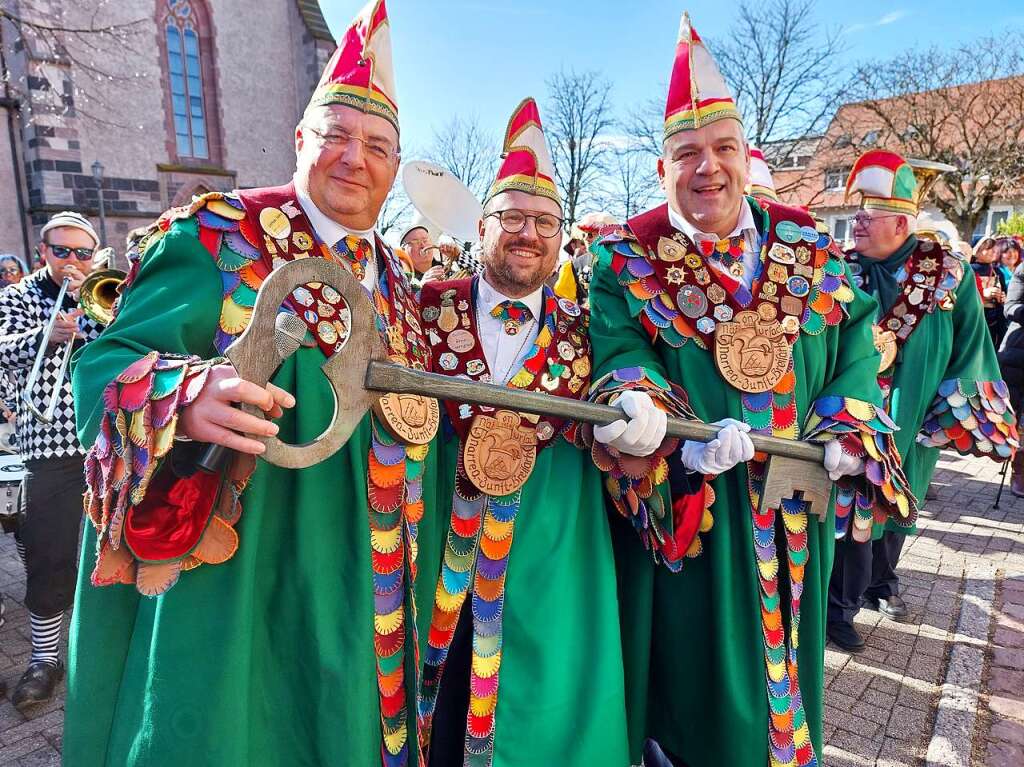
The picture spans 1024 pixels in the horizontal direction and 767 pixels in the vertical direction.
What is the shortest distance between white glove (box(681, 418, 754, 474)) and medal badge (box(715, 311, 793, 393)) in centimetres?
19

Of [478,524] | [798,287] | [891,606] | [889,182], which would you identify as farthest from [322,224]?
[891,606]

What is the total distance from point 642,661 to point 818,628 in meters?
0.57

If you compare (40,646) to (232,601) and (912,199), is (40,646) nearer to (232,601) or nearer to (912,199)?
(232,601)

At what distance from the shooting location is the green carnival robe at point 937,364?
310 cm

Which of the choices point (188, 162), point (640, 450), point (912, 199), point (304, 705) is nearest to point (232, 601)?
point (304, 705)

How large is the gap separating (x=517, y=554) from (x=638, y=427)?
0.54 metres

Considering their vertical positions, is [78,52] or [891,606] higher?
[78,52]

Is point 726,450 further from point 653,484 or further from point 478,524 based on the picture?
point 478,524

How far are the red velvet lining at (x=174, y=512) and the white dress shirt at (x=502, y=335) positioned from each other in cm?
90

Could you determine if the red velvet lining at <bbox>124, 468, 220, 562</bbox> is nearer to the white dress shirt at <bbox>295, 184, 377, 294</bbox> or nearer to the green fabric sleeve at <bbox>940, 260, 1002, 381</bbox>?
the white dress shirt at <bbox>295, 184, 377, 294</bbox>

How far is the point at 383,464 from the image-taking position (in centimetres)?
A: 160

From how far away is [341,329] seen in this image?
5.23 feet

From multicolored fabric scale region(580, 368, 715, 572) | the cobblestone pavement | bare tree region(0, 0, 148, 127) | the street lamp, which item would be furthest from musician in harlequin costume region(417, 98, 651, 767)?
the street lamp

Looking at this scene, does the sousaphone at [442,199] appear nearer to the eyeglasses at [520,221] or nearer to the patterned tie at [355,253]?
the eyeglasses at [520,221]
